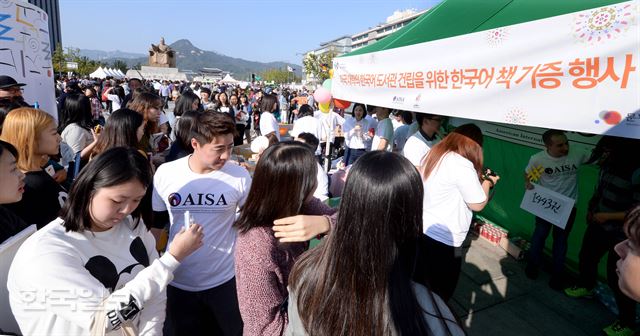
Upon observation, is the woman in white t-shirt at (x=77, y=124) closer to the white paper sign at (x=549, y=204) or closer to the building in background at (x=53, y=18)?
the white paper sign at (x=549, y=204)

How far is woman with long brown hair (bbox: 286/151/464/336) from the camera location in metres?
0.98

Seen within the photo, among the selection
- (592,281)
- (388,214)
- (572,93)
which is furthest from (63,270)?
(592,281)

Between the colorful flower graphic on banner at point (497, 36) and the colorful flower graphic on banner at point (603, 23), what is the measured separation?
344 millimetres

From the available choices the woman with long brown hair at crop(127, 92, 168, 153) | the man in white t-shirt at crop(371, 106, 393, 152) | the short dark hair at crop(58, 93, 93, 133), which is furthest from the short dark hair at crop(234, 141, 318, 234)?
the man in white t-shirt at crop(371, 106, 393, 152)

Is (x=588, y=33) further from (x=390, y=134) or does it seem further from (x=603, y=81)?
(x=390, y=134)

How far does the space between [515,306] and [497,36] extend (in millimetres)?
2660

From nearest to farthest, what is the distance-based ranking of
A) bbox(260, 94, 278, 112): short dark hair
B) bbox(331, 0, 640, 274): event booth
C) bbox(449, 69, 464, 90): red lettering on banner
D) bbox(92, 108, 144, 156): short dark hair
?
bbox(331, 0, 640, 274): event booth → bbox(449, 69, 464, 90): red lettering on banner → bbox(92, 108, 144, 156): short dark hair → bbox(260, 94, 278, 112): short dark hair

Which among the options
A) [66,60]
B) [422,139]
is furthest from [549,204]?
[66,60]

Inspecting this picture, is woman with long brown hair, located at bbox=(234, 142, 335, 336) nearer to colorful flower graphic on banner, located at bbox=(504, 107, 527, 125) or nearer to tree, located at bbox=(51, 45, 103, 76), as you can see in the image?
colorful flower graphic on banner, located at bbox=(504, 107, 527, 125)

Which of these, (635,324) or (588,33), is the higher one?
(588,33)

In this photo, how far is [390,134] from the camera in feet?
18.6

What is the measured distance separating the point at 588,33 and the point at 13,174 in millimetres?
2826

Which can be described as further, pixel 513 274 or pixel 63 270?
pixel 513 274

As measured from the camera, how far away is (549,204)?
11.4 feet
